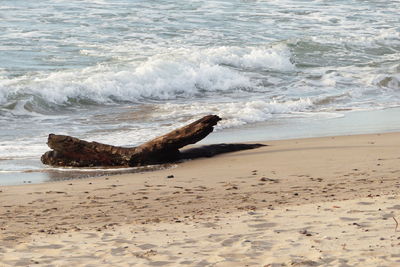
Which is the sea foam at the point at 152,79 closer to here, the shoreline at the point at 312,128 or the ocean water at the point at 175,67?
the ocean water at the point at 175,67

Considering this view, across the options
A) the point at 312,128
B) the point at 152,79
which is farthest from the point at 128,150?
the point at 152,79

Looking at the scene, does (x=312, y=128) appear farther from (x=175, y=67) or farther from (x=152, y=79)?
(x=175, y=67)

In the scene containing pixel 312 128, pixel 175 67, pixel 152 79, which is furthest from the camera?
pixel 175 67

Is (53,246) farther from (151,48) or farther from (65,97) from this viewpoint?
(151,48)

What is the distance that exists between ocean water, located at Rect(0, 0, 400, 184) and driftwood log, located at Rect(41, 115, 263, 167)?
0.32 m

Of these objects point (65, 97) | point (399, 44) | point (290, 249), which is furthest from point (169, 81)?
point (290, 249)

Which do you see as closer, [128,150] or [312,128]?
[128,150]

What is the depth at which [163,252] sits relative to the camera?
5070 millimetres

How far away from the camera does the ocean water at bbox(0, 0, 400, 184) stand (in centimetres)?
1303

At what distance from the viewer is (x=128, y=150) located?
8.89m

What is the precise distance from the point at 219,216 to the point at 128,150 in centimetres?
304

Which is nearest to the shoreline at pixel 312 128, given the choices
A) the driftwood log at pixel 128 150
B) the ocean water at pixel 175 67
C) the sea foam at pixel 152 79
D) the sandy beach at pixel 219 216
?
the ocean water at pixel 175 67

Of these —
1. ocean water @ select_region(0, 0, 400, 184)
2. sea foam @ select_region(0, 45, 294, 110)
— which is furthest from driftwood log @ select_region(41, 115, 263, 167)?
sea foam @ select_region(0, 45, 294, 110)

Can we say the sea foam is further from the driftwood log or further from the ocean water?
the driftwood log
